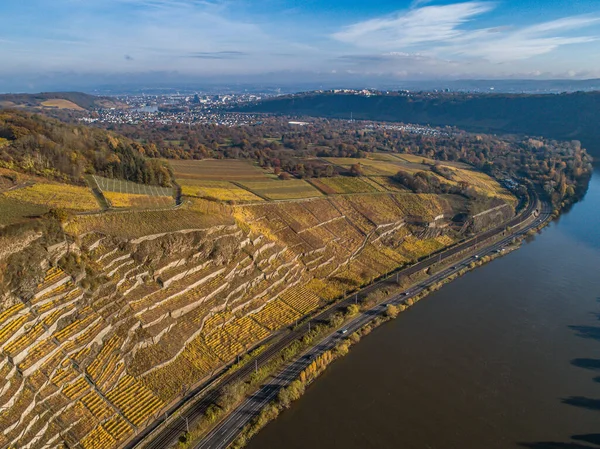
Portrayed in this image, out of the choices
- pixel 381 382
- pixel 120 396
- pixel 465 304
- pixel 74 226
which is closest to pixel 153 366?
pixel 120 396

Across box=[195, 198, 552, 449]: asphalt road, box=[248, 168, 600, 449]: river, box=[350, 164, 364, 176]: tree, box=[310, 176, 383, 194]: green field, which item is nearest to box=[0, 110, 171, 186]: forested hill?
box=[310, 176, 383, 194]: green field

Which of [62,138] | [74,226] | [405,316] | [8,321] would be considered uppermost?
[62,138]

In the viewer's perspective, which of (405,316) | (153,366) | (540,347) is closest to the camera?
(153,366)

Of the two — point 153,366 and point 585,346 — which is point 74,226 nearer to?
point 153,366

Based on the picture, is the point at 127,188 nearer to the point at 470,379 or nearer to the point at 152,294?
the point at 152,294

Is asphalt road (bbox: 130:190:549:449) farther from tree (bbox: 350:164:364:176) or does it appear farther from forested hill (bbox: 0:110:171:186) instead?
tree (bbox: 350:164:364:176)

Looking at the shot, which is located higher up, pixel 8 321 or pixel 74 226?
pixel 74 226

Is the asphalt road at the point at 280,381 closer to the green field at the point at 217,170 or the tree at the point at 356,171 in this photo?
the tree at the point at 356,171
